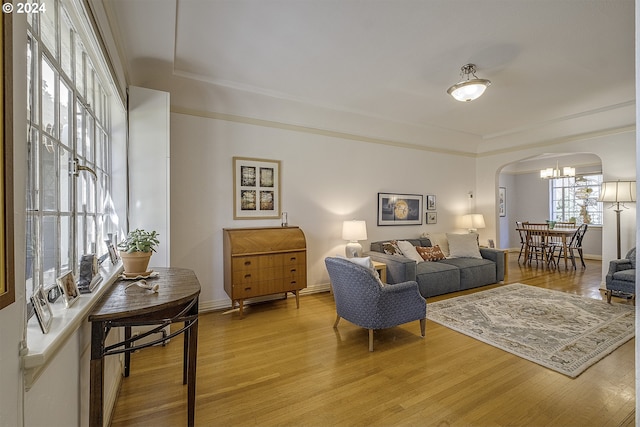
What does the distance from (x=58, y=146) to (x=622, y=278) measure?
5.81m

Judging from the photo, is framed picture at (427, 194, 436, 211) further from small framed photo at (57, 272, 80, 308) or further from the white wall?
small framed photo at (57, 272, 80, 308)

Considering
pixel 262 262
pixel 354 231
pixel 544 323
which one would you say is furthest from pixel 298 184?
pixel 544 323

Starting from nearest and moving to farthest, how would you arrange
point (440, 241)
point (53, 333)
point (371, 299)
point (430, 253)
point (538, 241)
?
point (53, 333) < point (371, 299) < point (430, 253) < point (440, 241) < point (538, 241)

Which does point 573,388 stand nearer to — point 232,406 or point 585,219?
point 232,406

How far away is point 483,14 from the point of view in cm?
236

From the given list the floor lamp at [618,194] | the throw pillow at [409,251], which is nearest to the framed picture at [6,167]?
the throw pillow at [409,251]

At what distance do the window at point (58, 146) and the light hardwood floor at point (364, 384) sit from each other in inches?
47.4

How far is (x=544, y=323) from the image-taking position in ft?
10.8

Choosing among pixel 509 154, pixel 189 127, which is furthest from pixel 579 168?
pixel 189 127

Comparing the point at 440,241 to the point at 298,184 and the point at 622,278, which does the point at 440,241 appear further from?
the point at 298,184

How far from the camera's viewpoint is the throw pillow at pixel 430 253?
5035 millimetres

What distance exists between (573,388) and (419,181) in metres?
4.11

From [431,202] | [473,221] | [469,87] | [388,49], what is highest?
[388,49]

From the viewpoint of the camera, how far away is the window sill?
83cm
